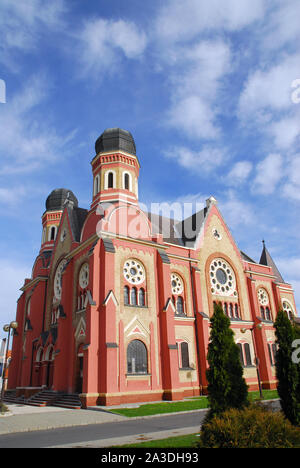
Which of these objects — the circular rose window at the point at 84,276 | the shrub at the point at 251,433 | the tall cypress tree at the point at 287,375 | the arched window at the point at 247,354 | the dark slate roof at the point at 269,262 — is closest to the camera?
A: the shrub at the point at 251,433

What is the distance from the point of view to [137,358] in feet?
81.6

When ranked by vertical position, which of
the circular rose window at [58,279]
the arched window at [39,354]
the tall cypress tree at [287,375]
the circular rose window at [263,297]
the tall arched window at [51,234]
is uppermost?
the tall arched window at [51,234]

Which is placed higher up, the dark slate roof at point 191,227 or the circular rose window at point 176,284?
the dark slate roof at point 191,227

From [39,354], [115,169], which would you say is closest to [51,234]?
[115,169]

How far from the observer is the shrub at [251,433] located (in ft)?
25.0

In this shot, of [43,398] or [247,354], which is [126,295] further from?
[247,354]

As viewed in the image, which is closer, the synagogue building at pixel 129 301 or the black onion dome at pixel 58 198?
the synagogue building at pixel 129 301

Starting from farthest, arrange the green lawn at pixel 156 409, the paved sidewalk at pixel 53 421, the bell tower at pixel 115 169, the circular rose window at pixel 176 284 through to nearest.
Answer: the bell tower at pixel 115 169 < the circular rose window at pixel 176 284 < the green lawn at pixel 156 409 < the paved sidewalk at pixel 53 421

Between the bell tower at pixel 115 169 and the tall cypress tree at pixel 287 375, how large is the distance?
22103mm

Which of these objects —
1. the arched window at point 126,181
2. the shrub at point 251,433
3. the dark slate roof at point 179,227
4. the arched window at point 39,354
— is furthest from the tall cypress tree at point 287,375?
the arched window at point 39,354

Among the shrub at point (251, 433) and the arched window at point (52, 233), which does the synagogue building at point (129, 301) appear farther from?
the shrub at point (251, 433)

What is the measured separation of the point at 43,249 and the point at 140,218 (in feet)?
61.8

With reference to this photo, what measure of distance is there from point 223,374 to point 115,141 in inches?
1068

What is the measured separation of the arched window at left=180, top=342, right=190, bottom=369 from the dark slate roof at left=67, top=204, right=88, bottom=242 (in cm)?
1372
